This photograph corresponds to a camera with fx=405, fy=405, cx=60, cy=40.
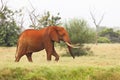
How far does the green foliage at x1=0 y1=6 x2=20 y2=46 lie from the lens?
33219mm

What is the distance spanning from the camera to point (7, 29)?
34.2 meters

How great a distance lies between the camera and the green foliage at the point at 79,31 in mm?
24203

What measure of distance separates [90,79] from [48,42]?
11.5ft

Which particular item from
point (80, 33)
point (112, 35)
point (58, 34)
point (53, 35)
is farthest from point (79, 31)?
point (112, 35)

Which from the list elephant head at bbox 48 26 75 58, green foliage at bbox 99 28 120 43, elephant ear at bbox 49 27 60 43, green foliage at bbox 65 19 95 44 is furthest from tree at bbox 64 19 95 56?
green foliage at bbox 99 28 120 43

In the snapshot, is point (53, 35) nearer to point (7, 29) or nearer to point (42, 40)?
point (42, 40)

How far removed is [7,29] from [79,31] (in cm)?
1126

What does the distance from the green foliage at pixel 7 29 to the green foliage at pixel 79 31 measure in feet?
32.0

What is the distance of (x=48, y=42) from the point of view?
1496 cm

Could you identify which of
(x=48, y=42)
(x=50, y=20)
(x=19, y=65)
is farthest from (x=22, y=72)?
(x=50, y=20)

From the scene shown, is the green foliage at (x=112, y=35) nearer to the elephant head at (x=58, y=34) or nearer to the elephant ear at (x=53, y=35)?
the elephant head at (x=58, y=34)

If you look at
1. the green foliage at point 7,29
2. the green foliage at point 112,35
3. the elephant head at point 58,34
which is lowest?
the green foliage at point 112,35

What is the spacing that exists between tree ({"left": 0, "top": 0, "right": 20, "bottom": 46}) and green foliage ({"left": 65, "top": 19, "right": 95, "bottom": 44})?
32.0 ft

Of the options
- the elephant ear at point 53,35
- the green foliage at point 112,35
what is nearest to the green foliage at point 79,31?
the elephant ear at point 53,35
